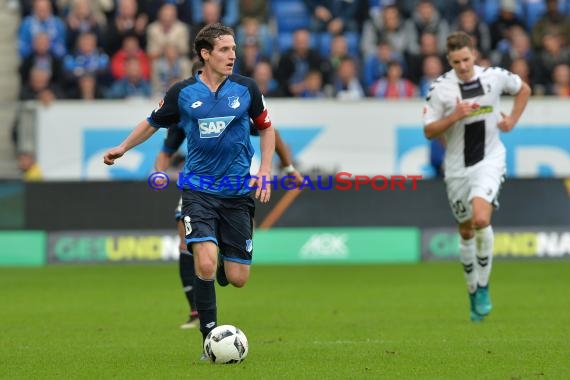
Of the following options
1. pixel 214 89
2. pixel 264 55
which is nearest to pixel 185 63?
pixel 264 55

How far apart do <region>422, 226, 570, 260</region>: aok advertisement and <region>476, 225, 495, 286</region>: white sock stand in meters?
8.01

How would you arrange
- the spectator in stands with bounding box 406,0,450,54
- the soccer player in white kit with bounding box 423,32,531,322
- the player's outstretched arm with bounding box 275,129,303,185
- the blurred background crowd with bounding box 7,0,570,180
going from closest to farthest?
1. the player's outstretched arm with bounding box 275,129,303,185
2. the soccer player in white kit with bounding box 423,32,531,322
3. the blurred background crowd with bounding box 7,0,570,180
4. the spectator in stands with bounding box 406,0,450,54

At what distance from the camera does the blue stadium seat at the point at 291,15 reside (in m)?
23.4

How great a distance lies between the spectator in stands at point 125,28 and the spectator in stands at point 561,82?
724cm

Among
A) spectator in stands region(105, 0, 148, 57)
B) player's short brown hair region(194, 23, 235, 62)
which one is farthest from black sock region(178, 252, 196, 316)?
spectator in stands region(105, 0, 148, 57)

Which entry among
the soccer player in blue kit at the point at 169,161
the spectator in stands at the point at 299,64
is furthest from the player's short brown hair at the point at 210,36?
the spectator in stands at the point at 299,64

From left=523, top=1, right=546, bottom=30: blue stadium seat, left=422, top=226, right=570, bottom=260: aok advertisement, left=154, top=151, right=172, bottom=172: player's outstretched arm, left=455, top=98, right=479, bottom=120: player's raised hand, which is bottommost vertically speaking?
left=422, top=226, right=570, bottom=260: aok advertisement

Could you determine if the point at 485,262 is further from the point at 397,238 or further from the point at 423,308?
the point at 397,238

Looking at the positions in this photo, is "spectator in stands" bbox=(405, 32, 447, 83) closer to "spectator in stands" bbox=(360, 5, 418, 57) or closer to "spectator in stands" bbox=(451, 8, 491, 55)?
"spectator in stands" bbox=(360, 5, 418, 57)

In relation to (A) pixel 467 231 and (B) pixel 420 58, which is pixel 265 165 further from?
(B) pixel 420 58

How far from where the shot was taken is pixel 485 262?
1171 centimetres

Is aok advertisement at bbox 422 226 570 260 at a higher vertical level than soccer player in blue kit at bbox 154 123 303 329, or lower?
lower

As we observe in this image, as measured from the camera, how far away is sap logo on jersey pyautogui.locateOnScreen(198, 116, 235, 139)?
8.93m

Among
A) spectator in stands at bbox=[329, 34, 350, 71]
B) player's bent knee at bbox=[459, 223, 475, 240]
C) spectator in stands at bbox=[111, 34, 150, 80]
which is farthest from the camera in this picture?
spectator in stands at bbox=[329, 34, 350, 71]
